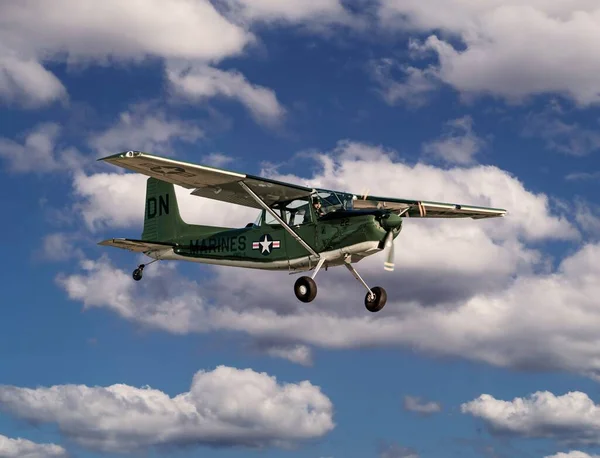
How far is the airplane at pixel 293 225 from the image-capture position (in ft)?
93.9

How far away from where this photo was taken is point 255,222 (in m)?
31.4

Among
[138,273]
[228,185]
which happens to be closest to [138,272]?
[138,273]

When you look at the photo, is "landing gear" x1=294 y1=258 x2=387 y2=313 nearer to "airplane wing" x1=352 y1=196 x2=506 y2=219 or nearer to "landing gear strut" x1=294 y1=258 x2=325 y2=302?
"landing gear strut" x1=294 y1=258 x2=325 y2=302

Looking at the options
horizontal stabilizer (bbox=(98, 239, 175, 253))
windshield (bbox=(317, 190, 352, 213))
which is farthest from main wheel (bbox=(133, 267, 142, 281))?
windshield (bbox=(317, 190, 352, 213))

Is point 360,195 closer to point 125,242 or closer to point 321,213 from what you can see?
point 321,213

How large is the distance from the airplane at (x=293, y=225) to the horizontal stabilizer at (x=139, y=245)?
0.22 ft

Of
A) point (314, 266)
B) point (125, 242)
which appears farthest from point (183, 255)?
point (314, 266)

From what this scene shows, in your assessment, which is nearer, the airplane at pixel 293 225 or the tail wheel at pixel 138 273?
the airplane at pixel 293 225

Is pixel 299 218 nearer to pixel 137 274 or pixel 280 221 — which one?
pixel 280 221

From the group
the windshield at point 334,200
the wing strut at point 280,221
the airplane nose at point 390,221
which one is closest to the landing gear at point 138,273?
the wing strut at point 280,221

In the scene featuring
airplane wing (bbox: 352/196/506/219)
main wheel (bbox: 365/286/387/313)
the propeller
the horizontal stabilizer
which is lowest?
main wheel (bbox: 365/286/387/313)

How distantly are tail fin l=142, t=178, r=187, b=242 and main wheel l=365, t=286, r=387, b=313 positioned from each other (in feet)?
29.1

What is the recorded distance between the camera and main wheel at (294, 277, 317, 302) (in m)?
29.2

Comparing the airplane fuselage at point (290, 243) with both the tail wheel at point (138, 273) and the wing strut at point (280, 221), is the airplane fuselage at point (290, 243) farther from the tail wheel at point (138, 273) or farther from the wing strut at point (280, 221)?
the tail wheel at point (138, 273)
